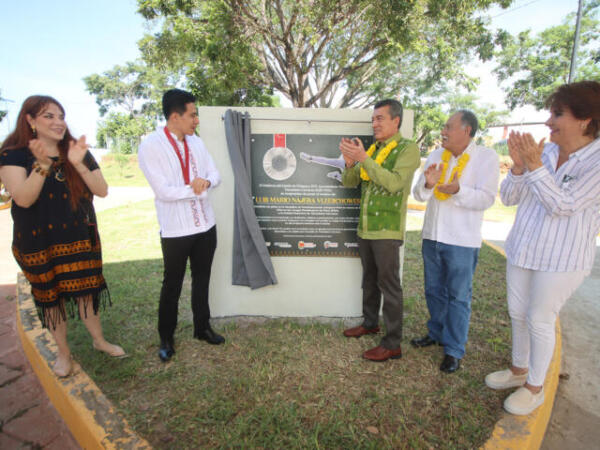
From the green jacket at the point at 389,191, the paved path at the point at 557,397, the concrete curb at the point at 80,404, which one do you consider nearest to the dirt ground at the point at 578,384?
the paved path at the point at 557,397

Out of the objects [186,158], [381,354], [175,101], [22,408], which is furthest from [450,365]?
[22,408]

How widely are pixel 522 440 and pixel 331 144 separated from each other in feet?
8.80

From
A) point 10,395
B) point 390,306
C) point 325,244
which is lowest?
point 10,395

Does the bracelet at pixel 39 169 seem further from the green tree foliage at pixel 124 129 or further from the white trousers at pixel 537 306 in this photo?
the green tree foliage at pixel 124 129

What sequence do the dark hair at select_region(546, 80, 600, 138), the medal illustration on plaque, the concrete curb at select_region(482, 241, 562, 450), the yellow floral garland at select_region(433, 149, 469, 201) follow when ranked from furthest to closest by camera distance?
the medal illustration on plaque
the yellow floral garland at select_region(433, 149, 469, 201)
the concrete curb at select_region(482, 241, 562, 450)
the dark hair at select_region(546, 80, 600, 138)

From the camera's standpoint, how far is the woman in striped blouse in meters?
1.89

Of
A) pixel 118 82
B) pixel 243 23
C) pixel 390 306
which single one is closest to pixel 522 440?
pixel 390 306

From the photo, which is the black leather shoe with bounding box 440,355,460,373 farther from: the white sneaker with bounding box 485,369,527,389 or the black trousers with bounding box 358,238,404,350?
the black trousers with bounding box 358,238,404,350

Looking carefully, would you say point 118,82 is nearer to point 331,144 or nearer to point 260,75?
point 260,75

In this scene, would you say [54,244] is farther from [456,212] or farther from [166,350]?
[456,212]

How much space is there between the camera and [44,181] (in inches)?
89.3

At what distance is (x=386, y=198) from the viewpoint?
2.64m

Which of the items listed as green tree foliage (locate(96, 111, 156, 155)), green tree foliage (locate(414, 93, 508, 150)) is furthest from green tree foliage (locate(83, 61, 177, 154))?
green tree foliage (locate(414, 93, 508, 150))

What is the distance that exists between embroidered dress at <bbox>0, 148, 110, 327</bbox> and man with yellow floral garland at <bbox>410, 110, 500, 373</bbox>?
262cm
